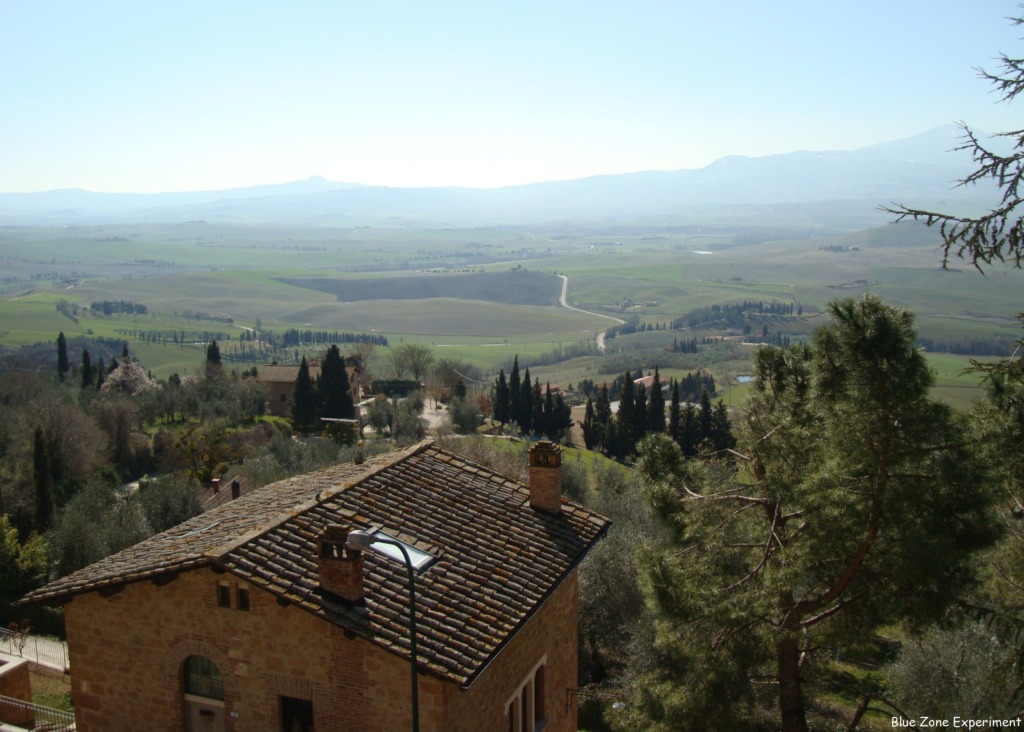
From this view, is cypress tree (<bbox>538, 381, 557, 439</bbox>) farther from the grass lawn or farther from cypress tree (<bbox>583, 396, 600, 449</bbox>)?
the grass lawn

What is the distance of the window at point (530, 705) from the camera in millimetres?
10930

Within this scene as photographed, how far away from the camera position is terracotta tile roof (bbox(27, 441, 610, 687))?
9.36 m

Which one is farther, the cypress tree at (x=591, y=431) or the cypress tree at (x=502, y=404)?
the cypress tree at (x=502, y=404)

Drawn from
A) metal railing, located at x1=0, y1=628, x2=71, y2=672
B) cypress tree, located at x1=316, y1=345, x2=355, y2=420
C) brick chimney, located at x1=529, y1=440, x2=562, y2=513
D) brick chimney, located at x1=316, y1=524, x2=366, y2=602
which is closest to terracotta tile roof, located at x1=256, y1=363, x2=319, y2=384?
cypress tree, located at x1=316, y1=345, x2=355, y2=420

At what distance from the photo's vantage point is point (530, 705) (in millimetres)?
11469

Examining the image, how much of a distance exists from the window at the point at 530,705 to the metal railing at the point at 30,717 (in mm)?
7337

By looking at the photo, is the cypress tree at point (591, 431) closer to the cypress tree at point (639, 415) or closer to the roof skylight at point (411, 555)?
the cypress tree at point (639, 415)

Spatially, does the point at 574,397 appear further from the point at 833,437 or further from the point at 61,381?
the point at 833,437

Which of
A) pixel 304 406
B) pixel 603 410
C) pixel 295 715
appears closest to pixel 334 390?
pixel 304 406

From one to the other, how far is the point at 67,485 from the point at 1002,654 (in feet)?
127

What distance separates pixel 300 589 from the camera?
9.48 meters

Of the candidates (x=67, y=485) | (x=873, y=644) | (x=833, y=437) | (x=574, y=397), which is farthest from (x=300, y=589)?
(x=574, y=397)

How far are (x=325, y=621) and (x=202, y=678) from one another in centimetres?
197

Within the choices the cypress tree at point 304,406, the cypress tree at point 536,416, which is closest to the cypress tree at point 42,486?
the cypress tree at point 304,406
